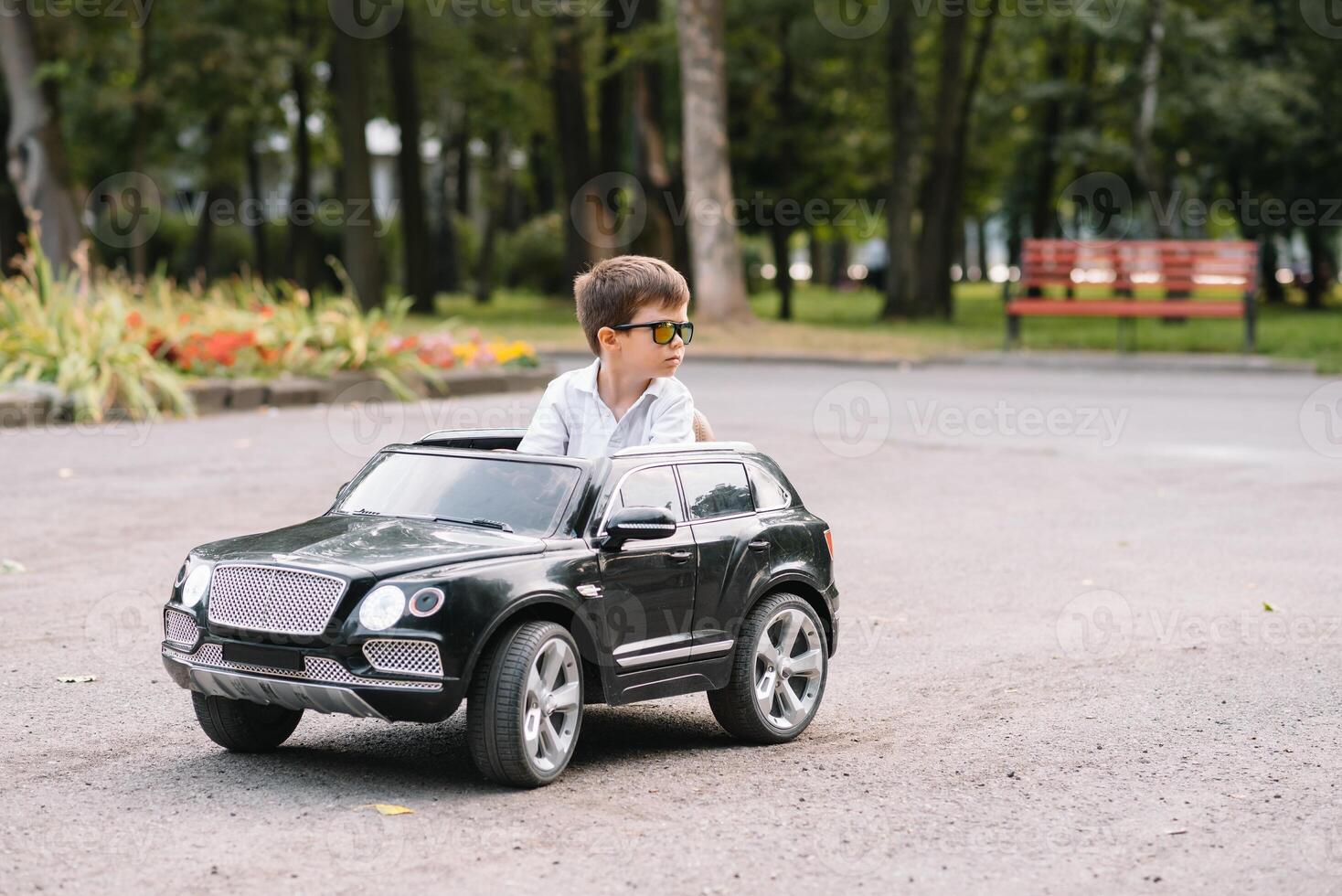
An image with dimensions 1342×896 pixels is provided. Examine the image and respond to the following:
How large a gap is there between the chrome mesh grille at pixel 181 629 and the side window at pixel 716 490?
1637mm

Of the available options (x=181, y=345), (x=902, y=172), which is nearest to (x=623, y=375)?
(x=181, y=345)

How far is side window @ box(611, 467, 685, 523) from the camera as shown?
5.58m

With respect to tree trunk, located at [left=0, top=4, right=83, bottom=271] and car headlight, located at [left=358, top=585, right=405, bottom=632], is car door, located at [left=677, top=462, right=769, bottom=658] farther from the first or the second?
tree trunk, located at [left=0, top=4, right=83, bottom=271]

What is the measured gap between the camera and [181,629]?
17.2 feet

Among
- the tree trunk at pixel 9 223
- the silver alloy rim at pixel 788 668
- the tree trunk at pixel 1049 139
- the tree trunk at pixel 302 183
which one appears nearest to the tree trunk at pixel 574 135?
the tree trunk at pixel 302 183

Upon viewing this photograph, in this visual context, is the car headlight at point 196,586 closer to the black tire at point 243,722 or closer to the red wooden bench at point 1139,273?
the black tire at point 243,722

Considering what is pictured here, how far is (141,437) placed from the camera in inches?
555

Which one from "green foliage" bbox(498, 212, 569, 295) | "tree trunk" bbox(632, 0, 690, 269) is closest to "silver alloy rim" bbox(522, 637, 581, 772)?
"tree trunk" bbox(632, 0, 690, 269)

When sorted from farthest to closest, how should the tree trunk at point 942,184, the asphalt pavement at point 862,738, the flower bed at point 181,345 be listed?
1. the tree trunk at point 942,184
2. the flower bed at point 181,345
3. the asphalt pavement at point 862,738

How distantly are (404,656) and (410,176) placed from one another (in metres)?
31.9

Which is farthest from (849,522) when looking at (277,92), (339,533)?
(277,92)

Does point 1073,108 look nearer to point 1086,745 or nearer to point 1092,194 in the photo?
point 1092,194

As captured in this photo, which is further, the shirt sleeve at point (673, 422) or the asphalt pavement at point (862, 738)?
the shirt sleeve at point (673, 422)

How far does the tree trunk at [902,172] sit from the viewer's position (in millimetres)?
32656
